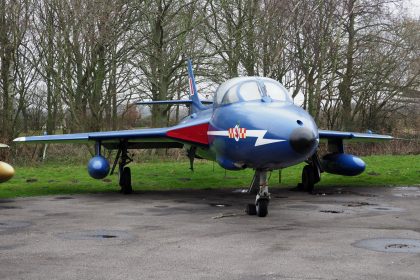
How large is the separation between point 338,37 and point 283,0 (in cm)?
428

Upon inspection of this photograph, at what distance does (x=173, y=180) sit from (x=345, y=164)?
5.60 meters

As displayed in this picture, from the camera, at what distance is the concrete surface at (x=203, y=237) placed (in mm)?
5730

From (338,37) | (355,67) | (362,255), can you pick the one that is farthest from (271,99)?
(355,67)

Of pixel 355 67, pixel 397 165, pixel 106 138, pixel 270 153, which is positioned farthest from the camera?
pixel 355 67

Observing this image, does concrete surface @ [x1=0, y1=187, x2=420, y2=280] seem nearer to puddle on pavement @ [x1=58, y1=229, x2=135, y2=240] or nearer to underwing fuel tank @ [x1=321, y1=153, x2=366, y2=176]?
puddle on pavement @ [x1=58, y1=229, x2=135, y2=240]

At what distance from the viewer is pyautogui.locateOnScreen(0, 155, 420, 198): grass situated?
15.6 meters

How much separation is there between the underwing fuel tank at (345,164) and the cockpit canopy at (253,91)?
4.52 m

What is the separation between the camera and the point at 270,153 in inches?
370

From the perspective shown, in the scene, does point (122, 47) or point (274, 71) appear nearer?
point (122, 47)

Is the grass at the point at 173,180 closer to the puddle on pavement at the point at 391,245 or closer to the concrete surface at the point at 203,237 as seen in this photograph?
the concrete surface at the point at 203,237

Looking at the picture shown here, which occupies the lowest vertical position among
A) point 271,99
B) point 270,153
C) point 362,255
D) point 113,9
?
point 362,255

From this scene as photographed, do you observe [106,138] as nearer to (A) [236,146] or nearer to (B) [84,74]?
(A) [236,146]

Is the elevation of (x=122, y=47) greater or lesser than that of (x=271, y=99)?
greater

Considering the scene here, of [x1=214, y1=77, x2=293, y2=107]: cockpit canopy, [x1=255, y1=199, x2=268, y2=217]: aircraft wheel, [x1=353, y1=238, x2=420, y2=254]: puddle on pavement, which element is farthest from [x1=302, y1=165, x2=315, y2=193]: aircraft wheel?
[x1=353, y1=238, x2=420, y2=254]: puddle on pavement
